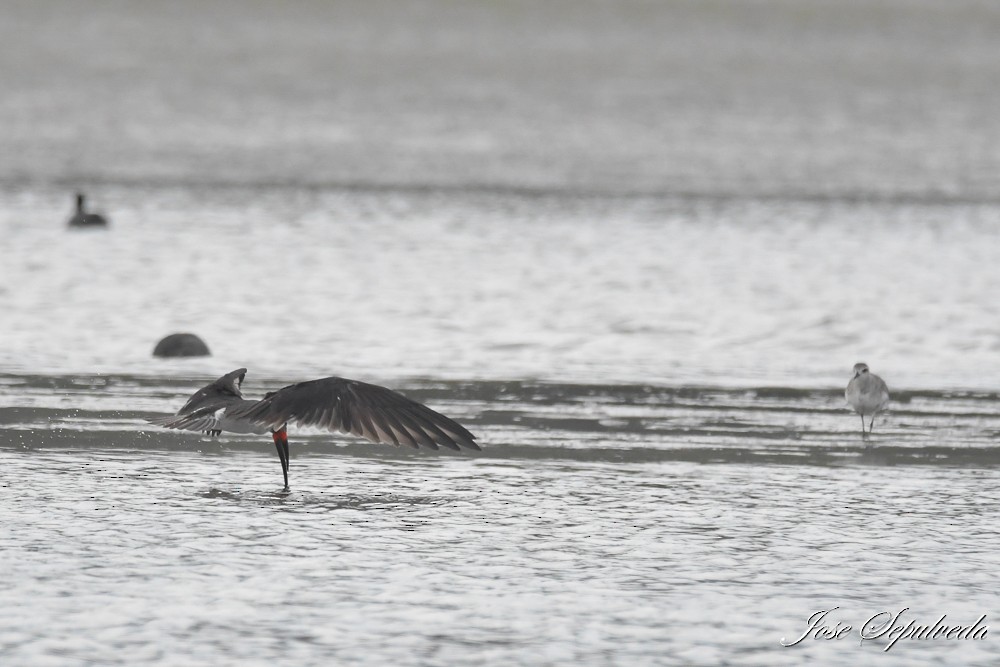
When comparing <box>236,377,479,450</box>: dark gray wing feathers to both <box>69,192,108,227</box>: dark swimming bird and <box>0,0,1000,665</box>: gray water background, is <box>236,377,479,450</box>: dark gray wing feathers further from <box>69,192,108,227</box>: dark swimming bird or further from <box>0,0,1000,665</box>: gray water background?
<box>69,192,108,227</box>: dark swimming bird

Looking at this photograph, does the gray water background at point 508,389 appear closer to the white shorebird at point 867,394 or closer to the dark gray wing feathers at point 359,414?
the white shorebird at point 867,394

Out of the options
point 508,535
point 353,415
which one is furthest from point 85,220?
point 508,535

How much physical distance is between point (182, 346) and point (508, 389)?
2473 mm

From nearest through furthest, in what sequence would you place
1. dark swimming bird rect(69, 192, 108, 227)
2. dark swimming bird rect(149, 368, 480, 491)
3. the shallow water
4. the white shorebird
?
the shallow water → dark swimming bird rect(149, 368, 480, 491) → the white shorebird → dark swimming bird rect(69, 192, 108, 227)

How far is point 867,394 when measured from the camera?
32.6 feet

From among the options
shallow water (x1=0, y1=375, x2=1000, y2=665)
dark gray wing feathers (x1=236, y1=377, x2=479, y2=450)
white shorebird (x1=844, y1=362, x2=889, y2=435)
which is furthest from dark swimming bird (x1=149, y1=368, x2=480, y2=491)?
white shorebird (x1=844, y1=362, x2=889, y2=435)

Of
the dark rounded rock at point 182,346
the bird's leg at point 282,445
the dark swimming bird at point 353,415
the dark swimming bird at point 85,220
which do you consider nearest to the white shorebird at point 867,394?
the dark swimming bird at point 353,415

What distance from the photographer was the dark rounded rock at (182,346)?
40.1ft

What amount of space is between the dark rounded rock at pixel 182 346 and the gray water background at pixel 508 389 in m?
0.19

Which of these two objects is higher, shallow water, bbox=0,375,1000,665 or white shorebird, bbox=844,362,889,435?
white shorebird, bbox=844,362,889,435

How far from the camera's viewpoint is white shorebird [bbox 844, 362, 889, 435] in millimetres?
9930

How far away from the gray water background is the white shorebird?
247 mm

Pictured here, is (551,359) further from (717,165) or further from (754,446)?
(717,165)

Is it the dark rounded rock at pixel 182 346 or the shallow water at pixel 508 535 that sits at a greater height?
the dark rounded rock at pixel 182 346
